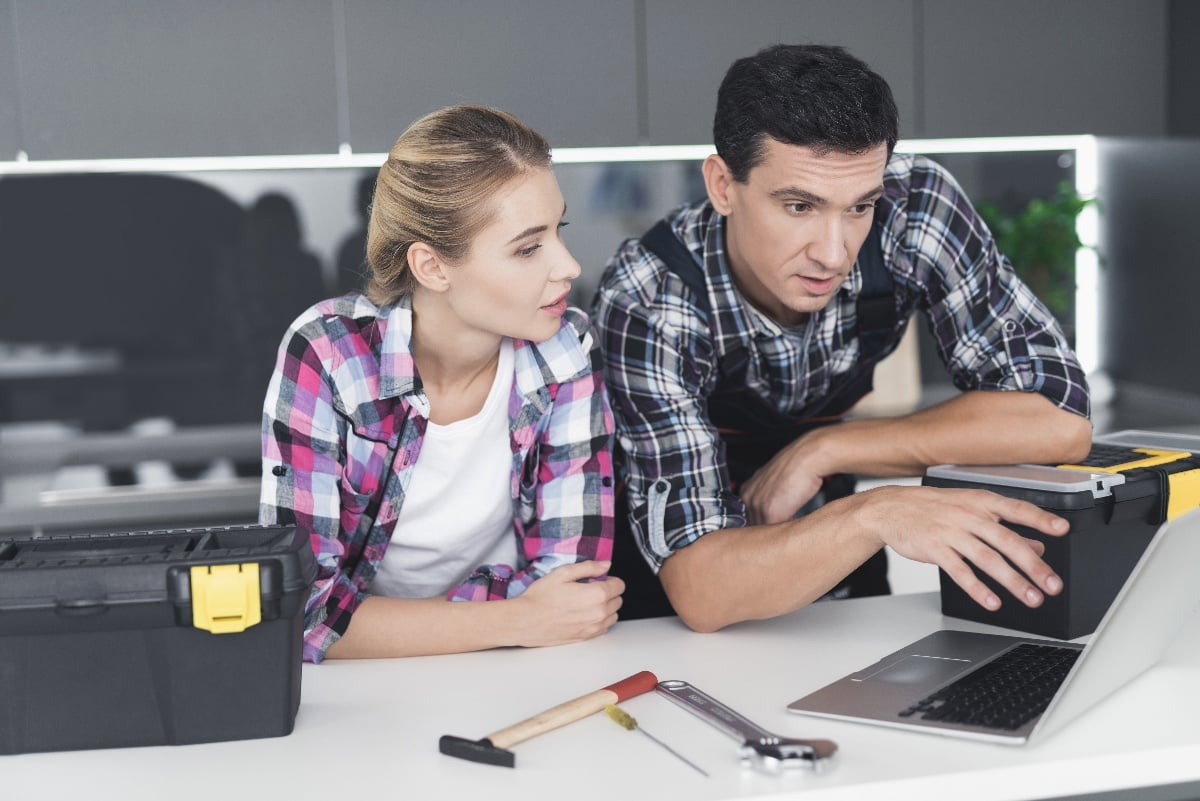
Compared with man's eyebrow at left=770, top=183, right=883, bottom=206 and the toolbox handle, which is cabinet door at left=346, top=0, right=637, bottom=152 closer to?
man's eyebrow at left=770, top=183, right=883, bottom=206

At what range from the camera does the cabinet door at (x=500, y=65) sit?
8.72 feet

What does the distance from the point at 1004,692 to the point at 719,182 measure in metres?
0.79

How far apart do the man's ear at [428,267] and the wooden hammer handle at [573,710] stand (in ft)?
1.77

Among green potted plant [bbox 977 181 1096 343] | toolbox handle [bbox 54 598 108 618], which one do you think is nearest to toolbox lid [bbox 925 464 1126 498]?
toolbox handle [bbox 54 598 108 618]

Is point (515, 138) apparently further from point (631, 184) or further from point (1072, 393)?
point (631, 184)

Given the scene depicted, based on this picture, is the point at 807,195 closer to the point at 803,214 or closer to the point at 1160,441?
the point at 803,214

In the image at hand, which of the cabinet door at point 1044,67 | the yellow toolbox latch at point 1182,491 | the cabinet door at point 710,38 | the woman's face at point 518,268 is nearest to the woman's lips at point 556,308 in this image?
the woman's face at point 518,268

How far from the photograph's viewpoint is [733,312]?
1.64 meters

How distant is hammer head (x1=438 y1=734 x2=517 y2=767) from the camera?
1.00 metres

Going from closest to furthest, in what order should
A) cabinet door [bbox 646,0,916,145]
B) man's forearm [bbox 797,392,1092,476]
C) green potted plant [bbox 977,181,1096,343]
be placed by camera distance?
man's forearm [bbox 797,392,1092,476] → cabinet door [bbox 646,0,916,145] → green potted plant [bbox 977,181,1096,343]

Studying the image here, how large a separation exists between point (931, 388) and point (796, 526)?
6.80 ft

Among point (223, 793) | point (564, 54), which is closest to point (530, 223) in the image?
point (223, 793)

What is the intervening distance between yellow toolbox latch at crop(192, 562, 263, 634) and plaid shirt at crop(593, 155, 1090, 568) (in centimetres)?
59

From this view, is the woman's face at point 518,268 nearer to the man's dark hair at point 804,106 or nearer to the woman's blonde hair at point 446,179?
the woman's blonde hair at point 446,179
